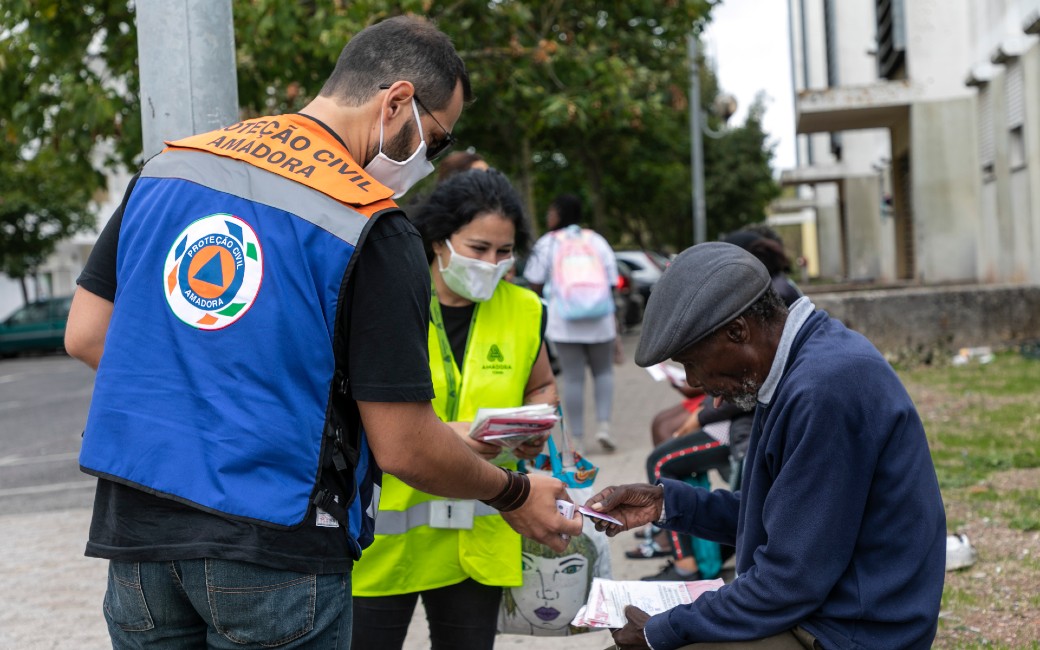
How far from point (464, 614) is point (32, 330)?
88.3ft

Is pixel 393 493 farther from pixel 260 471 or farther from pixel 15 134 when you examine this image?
pixel 15 134

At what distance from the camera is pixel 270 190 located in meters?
1.95

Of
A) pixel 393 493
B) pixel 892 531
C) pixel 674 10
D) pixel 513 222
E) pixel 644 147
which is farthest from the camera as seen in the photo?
pixel 644 147

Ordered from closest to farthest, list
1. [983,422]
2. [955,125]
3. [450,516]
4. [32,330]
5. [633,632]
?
1. [633,632]
2. [450,516]
3. [983,422]
4. [955,125]
5. [32,330]

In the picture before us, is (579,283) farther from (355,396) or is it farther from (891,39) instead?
(891,39)

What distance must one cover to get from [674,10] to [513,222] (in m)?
10.4

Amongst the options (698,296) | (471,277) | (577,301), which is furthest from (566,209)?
(698,296)

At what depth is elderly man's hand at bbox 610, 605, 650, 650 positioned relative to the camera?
249 cm

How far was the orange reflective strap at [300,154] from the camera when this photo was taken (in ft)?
6.47

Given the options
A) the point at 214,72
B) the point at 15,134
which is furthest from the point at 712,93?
the point at 214,72

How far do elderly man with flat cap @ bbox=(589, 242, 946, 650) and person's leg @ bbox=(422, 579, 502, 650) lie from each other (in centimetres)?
79

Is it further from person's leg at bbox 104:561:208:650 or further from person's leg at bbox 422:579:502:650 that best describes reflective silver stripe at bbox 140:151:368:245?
person's leg at bbox 422:579:502:650

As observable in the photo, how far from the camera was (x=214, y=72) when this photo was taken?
3.62 meters

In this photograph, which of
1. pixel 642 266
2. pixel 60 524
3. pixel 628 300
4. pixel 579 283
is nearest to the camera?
pixel 60 524
